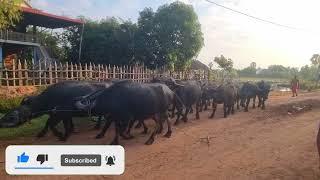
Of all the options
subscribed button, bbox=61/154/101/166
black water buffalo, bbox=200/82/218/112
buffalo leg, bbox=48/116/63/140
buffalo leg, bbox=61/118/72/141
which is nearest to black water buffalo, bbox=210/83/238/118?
black water buffalo, bbox=200/82/218/112

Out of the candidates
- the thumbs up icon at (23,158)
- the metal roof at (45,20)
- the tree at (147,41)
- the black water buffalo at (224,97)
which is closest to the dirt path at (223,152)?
the thumbs up icon at (23,158)

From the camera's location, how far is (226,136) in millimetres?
12094

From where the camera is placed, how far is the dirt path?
8188mm

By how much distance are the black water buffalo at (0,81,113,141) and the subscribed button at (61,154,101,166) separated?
5741 mm

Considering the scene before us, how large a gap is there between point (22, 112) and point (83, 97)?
1614mm

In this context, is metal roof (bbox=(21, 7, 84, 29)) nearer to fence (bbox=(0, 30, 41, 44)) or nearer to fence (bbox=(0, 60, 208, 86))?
fence (bbox=(0, 30, 41, 44))

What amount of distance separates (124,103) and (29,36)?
80.3 feet

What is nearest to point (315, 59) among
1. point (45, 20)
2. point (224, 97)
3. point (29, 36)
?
point (45, 20)

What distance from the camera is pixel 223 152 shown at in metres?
9.98

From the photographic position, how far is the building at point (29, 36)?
30906 mm

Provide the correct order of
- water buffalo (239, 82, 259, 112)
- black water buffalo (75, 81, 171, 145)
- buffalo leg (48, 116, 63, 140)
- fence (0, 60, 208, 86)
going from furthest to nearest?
fence (0, 60, 208, 86) < water buffalo (239, 82, 259, 112) < buffalo leg (48, 116, 63, 140) < black water buffalo (75, 81, 171, 145)

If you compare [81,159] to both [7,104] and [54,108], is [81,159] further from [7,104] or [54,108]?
[7,104]

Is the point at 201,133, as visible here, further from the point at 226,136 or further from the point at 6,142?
the point at 6,142

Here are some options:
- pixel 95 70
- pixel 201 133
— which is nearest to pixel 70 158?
pixel 201 133
